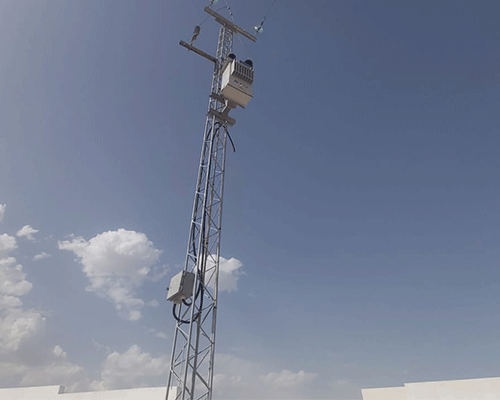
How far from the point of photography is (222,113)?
21141 millimetres

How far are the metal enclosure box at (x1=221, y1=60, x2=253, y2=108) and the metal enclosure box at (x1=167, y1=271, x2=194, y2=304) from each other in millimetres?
10395

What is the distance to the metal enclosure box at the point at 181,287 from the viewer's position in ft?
54.4

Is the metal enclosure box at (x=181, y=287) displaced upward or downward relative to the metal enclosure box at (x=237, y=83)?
downward

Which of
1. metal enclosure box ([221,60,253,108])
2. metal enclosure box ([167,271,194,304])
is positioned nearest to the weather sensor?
metal enclosure box ([221,60,253,108])

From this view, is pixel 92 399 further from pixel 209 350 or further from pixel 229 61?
pixel 229 61

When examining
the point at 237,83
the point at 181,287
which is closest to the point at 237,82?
the point at 237,83

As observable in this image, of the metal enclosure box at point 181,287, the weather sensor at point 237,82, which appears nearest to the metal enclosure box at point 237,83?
the weather sensor at point 237,82

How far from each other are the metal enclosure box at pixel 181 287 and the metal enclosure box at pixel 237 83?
10.4 meters

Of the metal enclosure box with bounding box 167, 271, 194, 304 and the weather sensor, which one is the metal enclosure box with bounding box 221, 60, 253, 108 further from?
the metal enclosure box with bounding box 167, 271, 194, 304

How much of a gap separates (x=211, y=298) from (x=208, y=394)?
4222 millimetres

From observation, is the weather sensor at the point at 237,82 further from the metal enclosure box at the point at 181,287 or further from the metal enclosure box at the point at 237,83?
the metal enclosure box at the point at 181,287

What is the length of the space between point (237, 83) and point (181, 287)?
11.8 metres

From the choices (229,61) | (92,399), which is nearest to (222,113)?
(229,61)

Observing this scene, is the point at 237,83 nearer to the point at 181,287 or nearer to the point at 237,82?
the point at 237,82
